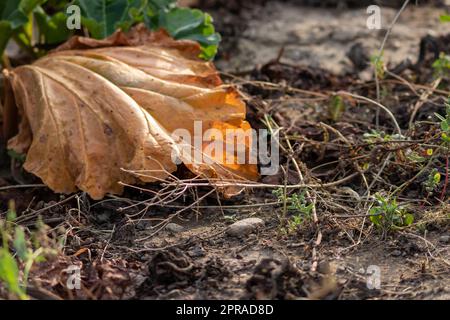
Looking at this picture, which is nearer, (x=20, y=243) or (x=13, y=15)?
(x=20, y=243)

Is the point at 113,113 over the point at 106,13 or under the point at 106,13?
under

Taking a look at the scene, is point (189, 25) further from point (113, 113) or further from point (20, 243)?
point (20, 243)

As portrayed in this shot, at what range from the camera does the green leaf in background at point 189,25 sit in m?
4.27

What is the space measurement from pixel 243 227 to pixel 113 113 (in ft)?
2.56

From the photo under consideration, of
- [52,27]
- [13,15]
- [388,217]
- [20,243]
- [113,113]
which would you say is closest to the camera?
[20,243]

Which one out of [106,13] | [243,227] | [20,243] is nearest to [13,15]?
[106,13]

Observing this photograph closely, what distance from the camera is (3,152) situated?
4.07m

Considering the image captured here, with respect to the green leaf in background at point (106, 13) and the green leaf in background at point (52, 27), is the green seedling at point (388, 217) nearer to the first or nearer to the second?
the green leaf in background at point (106, 13)

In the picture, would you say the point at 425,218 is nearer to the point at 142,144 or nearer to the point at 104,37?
the point at 142,144

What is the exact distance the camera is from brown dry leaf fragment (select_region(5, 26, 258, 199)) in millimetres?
3506

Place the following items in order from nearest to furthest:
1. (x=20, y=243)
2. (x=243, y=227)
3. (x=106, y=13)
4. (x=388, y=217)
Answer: (x=20, y=243)
(x=388, y=217)
(x=243, y=227)
(x=106, y=13)

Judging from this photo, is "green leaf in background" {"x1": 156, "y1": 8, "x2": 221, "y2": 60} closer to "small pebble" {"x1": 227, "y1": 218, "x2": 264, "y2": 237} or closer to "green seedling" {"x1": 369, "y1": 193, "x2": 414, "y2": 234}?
"small pebble" {"x1": 227, "y1": 218, "x2": 264, "y2": 237}

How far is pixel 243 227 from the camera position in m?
3.24

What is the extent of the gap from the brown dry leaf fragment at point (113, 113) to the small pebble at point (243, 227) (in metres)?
0.25
